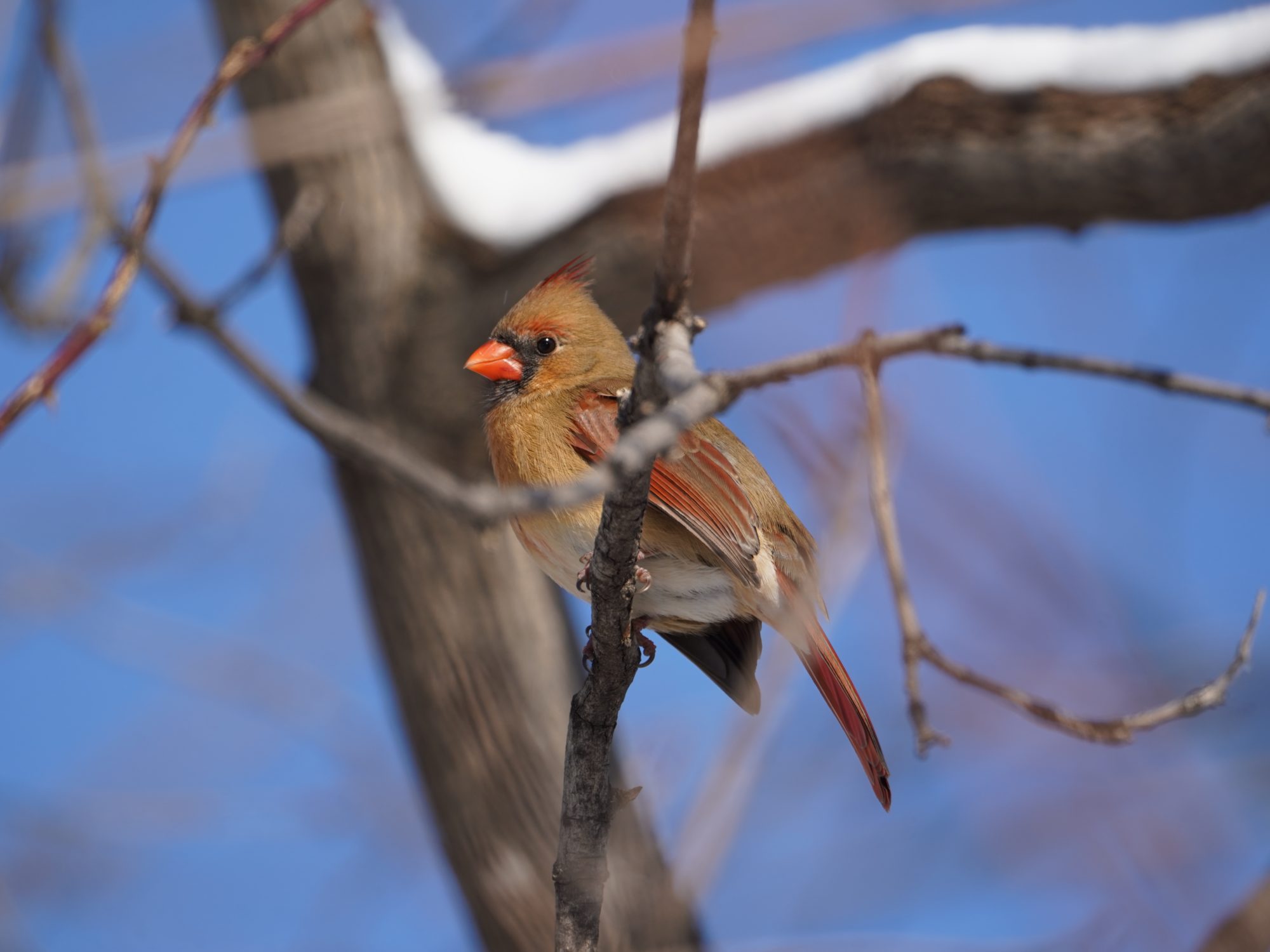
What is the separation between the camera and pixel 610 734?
185 centimetres

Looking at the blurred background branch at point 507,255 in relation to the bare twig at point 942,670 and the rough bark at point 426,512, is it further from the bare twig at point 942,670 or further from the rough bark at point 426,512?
the bare twig at point 942,670

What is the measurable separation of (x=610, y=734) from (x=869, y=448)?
22.3 inches

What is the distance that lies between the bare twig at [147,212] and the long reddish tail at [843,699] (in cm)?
124

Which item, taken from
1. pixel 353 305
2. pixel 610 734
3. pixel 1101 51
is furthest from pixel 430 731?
pixel 1101 51

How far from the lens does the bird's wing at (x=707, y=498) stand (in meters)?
2.12

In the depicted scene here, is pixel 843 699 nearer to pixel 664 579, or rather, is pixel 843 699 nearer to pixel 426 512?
pixel 664 579

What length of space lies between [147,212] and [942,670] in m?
1.40

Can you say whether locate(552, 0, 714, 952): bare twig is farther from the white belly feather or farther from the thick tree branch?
the white belly feather

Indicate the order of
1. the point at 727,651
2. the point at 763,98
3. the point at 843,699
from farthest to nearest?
the point at 763,98, the point at 727,651, the point at 843,699

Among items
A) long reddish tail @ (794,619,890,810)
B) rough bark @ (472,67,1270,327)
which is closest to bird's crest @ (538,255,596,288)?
rough bark @ (472,67,1270,327)

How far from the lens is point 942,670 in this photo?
1.79m

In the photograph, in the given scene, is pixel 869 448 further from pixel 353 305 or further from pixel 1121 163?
pixel 353 305

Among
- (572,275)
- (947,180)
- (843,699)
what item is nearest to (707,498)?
(843,699)

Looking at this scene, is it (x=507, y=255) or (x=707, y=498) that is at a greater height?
(x=507, y=255)
